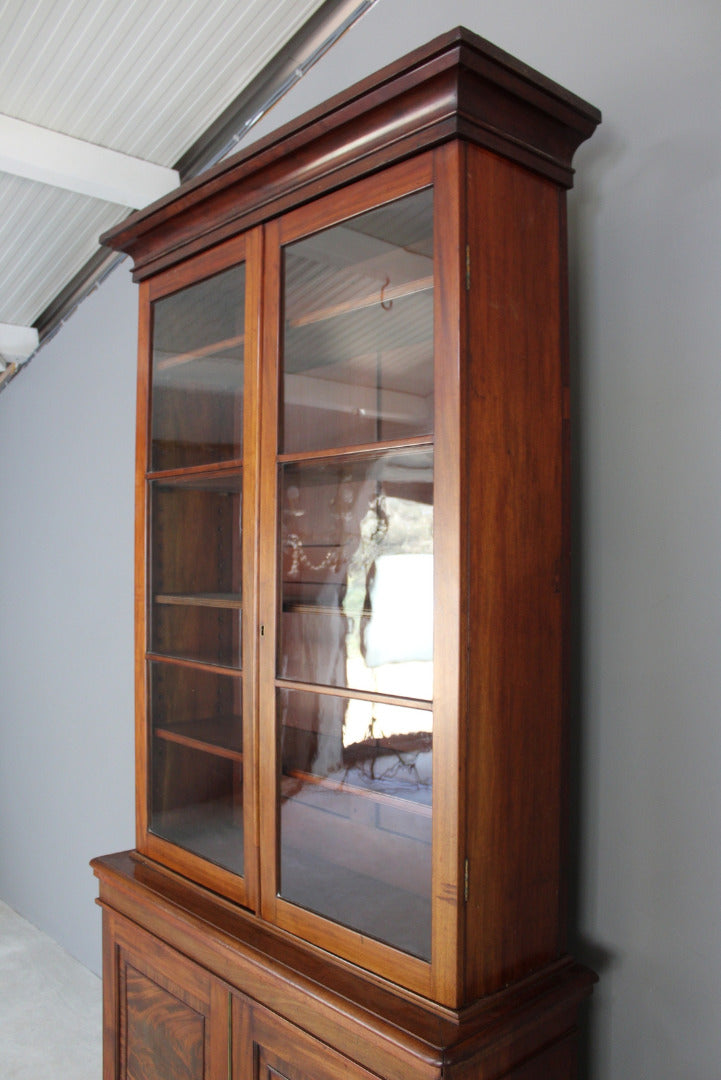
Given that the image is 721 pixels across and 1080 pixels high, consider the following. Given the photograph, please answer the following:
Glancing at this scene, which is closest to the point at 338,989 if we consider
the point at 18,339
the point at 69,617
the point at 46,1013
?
the point at 46,1013

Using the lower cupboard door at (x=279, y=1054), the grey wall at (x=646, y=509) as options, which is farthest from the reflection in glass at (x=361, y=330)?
the lower cupboard door at (x=279, y=1054)

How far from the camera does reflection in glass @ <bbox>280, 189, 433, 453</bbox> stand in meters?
1.36

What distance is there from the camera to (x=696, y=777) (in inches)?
55.1

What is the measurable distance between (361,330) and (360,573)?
426mm

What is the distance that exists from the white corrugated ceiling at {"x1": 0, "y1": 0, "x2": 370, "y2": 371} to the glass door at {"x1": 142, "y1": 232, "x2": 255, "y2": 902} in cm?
92

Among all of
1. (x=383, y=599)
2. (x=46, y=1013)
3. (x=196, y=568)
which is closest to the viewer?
(x=383, y=599)

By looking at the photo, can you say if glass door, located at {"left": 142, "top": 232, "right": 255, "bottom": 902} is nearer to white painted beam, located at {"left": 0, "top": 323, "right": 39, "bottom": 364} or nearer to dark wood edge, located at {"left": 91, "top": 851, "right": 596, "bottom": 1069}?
dark wood edge, located at {"left": 91, "top": 851, "right": 596, "bottom": 1069}

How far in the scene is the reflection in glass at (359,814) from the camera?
1.35 m

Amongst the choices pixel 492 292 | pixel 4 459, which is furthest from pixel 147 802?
pixel 4 459

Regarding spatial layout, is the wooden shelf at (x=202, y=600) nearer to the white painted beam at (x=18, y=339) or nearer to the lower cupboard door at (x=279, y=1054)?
the lower cupboard door at (x=279, y=1054)

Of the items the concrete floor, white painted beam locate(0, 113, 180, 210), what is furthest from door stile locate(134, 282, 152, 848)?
the concrete floor

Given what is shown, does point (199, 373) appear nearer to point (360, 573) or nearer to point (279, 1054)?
point (360, 573)

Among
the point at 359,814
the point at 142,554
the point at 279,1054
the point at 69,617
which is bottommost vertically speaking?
the point at 279,1054

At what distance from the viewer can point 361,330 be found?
1514 mm
